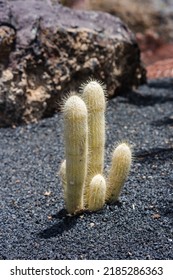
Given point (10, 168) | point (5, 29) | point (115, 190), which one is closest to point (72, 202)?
point (115, 190)

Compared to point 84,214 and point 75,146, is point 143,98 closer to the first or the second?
point 84,214

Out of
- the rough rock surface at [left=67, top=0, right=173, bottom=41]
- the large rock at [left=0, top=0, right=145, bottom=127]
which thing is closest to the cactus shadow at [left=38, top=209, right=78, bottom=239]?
the large rock at [left=0, top=0, right=145, bottom=127]

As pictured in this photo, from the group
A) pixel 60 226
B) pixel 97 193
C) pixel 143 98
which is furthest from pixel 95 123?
pixel 143 98

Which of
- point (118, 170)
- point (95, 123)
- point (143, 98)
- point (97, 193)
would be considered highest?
point (143, 98)

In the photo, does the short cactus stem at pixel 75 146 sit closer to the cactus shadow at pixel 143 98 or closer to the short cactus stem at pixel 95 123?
the short cactus stem at pixel 95 123

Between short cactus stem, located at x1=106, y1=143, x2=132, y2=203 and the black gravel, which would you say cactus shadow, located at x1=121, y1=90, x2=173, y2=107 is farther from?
short cactus stem, located at x1=106, y1=143, x2=132, y2=203
